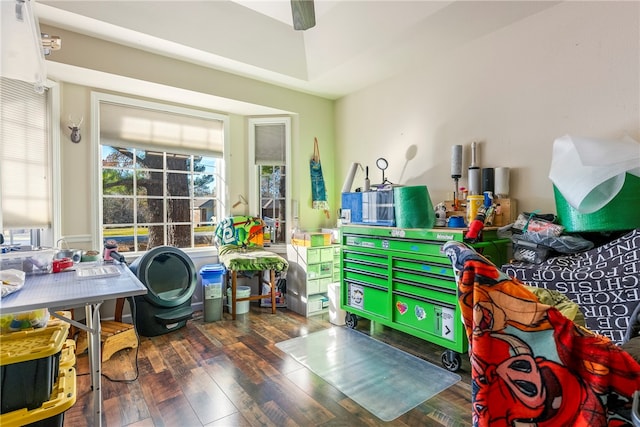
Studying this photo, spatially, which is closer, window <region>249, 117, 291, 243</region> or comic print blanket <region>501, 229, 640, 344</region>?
comic print blanket <region>501, 229, 640, 344</region>

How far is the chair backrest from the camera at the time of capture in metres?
3.68

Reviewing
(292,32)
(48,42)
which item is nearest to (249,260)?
(48,42)

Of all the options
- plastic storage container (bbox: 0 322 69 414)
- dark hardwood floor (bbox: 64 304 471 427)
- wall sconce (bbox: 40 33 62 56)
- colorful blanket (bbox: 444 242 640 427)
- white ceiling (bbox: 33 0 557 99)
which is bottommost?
dark hardwood floor (bbox: 64 304 471 427)

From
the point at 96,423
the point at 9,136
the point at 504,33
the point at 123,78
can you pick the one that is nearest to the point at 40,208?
the point at 9,136

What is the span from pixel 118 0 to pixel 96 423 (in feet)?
9.23

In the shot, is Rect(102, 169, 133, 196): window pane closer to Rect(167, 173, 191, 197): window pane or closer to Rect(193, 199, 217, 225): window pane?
Rect(167, 173, 191, 197): window pane

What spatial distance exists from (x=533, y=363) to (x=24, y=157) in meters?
3.61

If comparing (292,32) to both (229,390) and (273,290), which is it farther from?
(229,390)

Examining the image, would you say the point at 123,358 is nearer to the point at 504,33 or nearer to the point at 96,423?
the point at 96,423

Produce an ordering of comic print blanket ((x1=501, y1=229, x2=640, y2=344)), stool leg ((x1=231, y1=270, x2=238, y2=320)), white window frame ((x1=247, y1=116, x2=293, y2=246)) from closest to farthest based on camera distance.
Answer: comic print blanket ((x1=501, y1=229, x2=640, y2=344))
stool leg ((x1=231, y1=270, x2=238, y2=320))
white window frame ((x1=247, y1=116, x2=293, y2=246))

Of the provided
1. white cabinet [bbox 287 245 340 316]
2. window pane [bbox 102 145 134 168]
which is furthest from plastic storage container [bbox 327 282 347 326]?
window pane [bbox 102 145 134 168]

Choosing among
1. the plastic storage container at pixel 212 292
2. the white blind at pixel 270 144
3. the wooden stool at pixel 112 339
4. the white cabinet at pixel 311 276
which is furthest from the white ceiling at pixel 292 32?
the wooden stool at pixel 112 339

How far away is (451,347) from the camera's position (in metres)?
2.22

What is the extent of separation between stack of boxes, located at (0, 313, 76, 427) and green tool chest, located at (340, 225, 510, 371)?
213 cm
